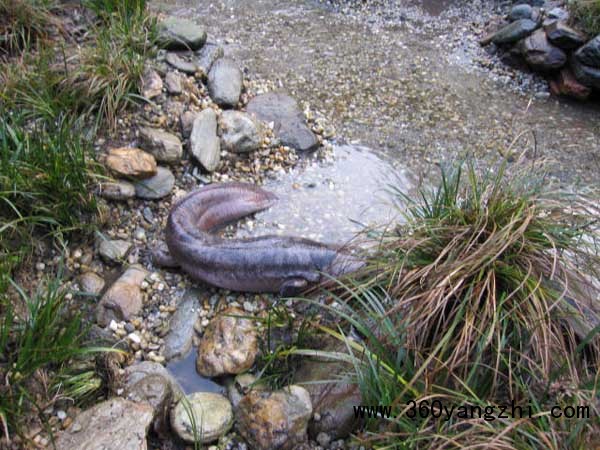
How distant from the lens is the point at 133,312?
3992mm

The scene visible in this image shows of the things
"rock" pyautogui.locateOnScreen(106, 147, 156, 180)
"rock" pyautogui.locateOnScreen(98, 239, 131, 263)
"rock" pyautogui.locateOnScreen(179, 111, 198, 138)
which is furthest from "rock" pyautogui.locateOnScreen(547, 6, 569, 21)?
"rock" pyautogui.locateOnScreen(98, 239, 131, 263)

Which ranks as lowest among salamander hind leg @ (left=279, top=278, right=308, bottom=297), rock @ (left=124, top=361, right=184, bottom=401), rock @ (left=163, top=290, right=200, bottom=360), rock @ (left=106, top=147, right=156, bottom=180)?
rock @ (left=163, top=290, right=200, bottom=360)

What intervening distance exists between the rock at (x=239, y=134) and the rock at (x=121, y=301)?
Result: 5.52 feet

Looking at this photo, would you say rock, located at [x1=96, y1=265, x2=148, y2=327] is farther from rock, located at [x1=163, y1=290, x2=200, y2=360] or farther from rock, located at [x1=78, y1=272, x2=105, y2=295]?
rock, located at [x1=163, y1=290, x2=200, y2=360]

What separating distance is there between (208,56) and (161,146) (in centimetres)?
167

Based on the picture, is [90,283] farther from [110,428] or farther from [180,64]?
[180,64]

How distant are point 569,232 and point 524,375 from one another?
84 centimetres

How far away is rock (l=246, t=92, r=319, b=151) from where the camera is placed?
5.52 m

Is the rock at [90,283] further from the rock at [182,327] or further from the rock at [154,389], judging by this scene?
the rock at [154,389]

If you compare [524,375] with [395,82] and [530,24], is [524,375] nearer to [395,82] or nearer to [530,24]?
[395,82]

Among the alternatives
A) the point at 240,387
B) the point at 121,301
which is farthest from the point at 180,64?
the point at 240,387

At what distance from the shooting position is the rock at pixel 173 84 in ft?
17.9

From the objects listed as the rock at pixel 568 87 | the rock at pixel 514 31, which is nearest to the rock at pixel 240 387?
the rock at pixel 568 87

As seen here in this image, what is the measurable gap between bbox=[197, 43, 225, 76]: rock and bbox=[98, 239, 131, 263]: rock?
2293mm
